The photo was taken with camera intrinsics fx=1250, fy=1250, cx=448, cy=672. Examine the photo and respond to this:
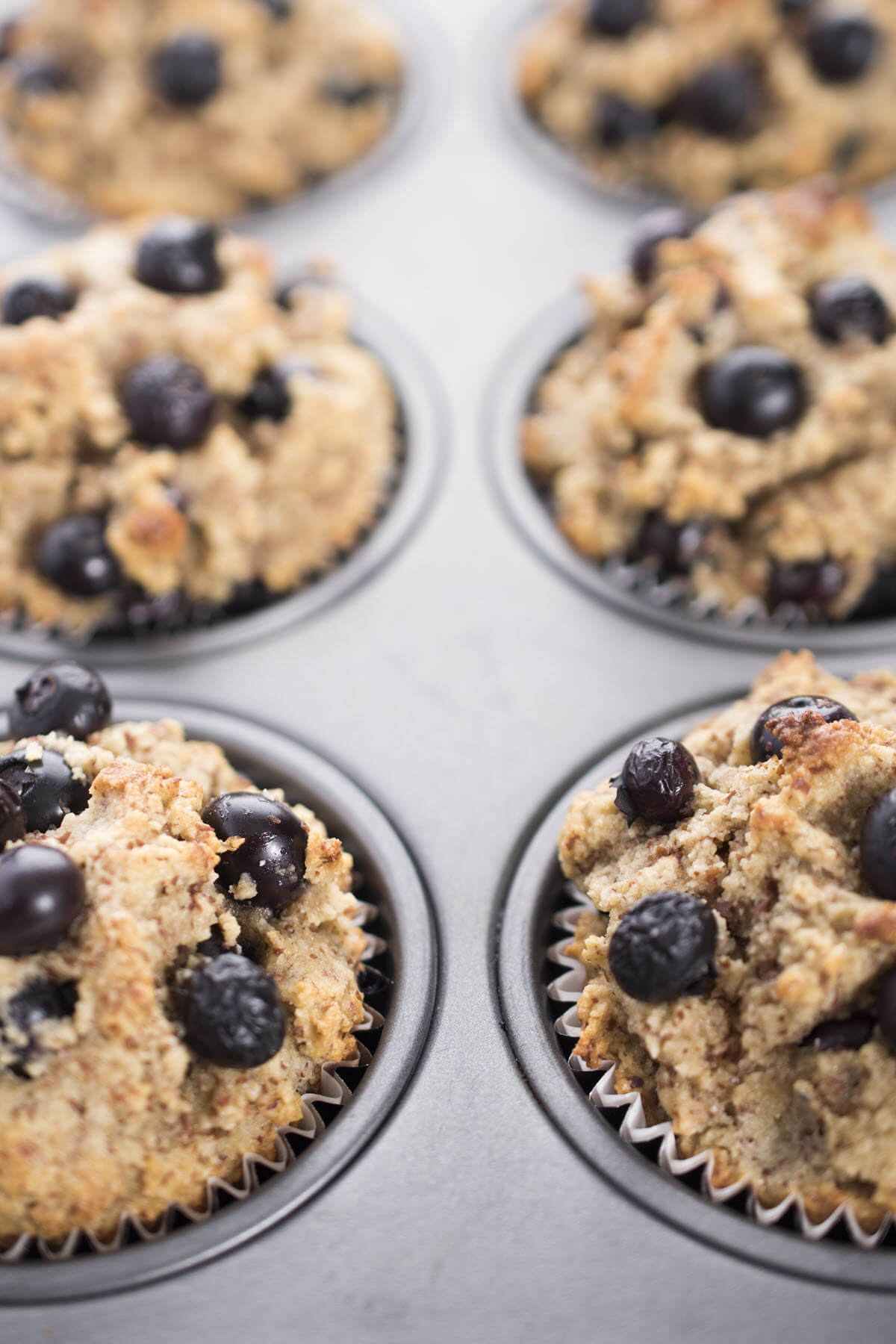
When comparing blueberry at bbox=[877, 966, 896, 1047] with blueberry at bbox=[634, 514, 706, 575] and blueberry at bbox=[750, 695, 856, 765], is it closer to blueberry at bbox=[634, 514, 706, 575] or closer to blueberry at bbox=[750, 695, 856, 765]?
blueberry at bbox=[750, 695, 856, 765]

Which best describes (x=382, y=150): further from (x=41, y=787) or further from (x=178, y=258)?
(x=41, y=787)

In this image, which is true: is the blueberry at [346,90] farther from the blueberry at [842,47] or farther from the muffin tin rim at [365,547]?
the blueberry at [842,47]

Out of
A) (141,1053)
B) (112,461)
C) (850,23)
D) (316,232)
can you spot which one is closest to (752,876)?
(141,1053)

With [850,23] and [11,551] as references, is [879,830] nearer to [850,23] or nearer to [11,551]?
[11,551]

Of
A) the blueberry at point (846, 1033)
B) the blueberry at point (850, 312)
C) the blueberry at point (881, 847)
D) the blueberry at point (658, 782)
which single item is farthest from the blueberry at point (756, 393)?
the blueberry at point (846, 1033)

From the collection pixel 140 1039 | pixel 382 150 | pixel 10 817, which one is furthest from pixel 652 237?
pixel 140 1039

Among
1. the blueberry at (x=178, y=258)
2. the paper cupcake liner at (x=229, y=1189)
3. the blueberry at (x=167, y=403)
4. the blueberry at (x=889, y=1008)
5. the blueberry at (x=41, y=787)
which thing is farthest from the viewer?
the blueberry at (x=178, y=258)

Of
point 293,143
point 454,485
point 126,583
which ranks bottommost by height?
point 126,583

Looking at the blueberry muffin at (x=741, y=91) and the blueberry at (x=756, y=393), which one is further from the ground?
the blueberry muffin at (x=741, y=91)
